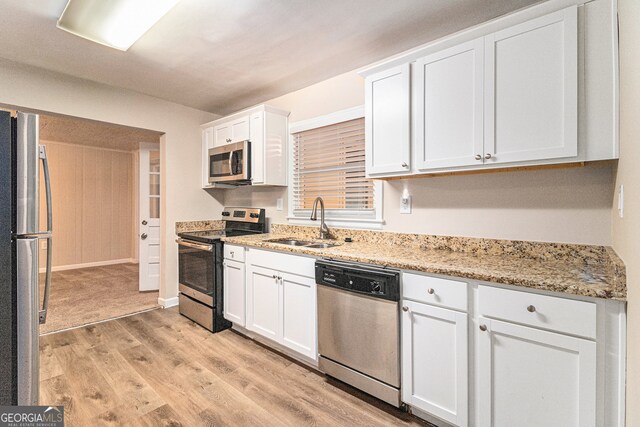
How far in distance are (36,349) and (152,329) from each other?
1.84m

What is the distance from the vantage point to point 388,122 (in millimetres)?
2141

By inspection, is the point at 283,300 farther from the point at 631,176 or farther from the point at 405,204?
the point at 631,176

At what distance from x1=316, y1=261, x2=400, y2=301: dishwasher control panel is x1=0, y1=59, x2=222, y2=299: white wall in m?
2.44

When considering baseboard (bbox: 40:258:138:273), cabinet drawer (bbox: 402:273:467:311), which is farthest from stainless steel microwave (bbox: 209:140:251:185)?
baseboard (bbox: 40:258:138:273)

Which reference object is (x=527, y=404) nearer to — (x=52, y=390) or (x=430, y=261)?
(x=430, y=261)

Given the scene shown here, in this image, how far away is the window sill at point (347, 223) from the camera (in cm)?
260

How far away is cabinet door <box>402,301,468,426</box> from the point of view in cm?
153

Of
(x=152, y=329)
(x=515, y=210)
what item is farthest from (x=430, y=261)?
(x=152, y=329)

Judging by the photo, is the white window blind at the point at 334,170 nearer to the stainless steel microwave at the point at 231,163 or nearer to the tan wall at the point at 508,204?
the tan wall at the point at 508,204

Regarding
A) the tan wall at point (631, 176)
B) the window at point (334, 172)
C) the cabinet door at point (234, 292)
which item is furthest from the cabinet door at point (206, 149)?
the tan wall at point (631, 176)

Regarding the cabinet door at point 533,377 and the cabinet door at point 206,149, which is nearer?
the cabinet door at point 533,377

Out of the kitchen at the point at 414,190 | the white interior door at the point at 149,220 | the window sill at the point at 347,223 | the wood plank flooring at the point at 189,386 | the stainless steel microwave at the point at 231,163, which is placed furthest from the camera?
the white interior door at the point at 149,220

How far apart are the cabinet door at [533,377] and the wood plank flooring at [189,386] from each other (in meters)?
0.55

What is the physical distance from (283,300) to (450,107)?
5.88ft
